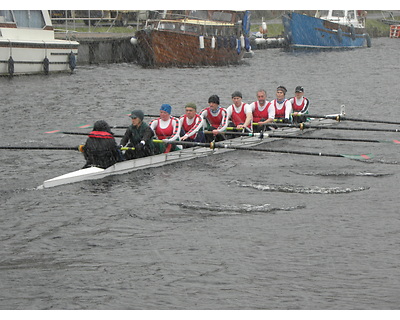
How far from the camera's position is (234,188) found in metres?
17.5

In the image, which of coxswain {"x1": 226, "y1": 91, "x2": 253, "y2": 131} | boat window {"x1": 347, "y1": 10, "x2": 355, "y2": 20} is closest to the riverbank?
boat window {"x1": 347, "y1": 10, "x2": 355, "y2": 20}

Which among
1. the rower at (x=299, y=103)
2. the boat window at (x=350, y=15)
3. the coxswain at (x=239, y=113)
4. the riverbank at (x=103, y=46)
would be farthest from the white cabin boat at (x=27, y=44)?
the boat window at (x=350, y=15)

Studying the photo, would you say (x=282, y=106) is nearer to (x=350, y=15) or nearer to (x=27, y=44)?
(x=27, y=44)

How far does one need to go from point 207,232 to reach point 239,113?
26.8 feet

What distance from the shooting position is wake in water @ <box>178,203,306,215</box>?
15.5 metres

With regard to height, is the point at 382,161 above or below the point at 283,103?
below

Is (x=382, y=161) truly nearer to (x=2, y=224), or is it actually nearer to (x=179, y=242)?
(x=179, y=242)

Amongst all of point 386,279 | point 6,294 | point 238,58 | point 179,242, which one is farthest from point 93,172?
point 238,58

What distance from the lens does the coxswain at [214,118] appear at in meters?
20.5

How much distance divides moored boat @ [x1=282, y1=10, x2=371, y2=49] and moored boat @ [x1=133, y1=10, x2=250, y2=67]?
1252 centimetres

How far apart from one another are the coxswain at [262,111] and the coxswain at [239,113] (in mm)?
668

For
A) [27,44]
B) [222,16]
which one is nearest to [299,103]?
[27,44]

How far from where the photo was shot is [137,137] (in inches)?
709

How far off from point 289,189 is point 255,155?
15.1 feet
